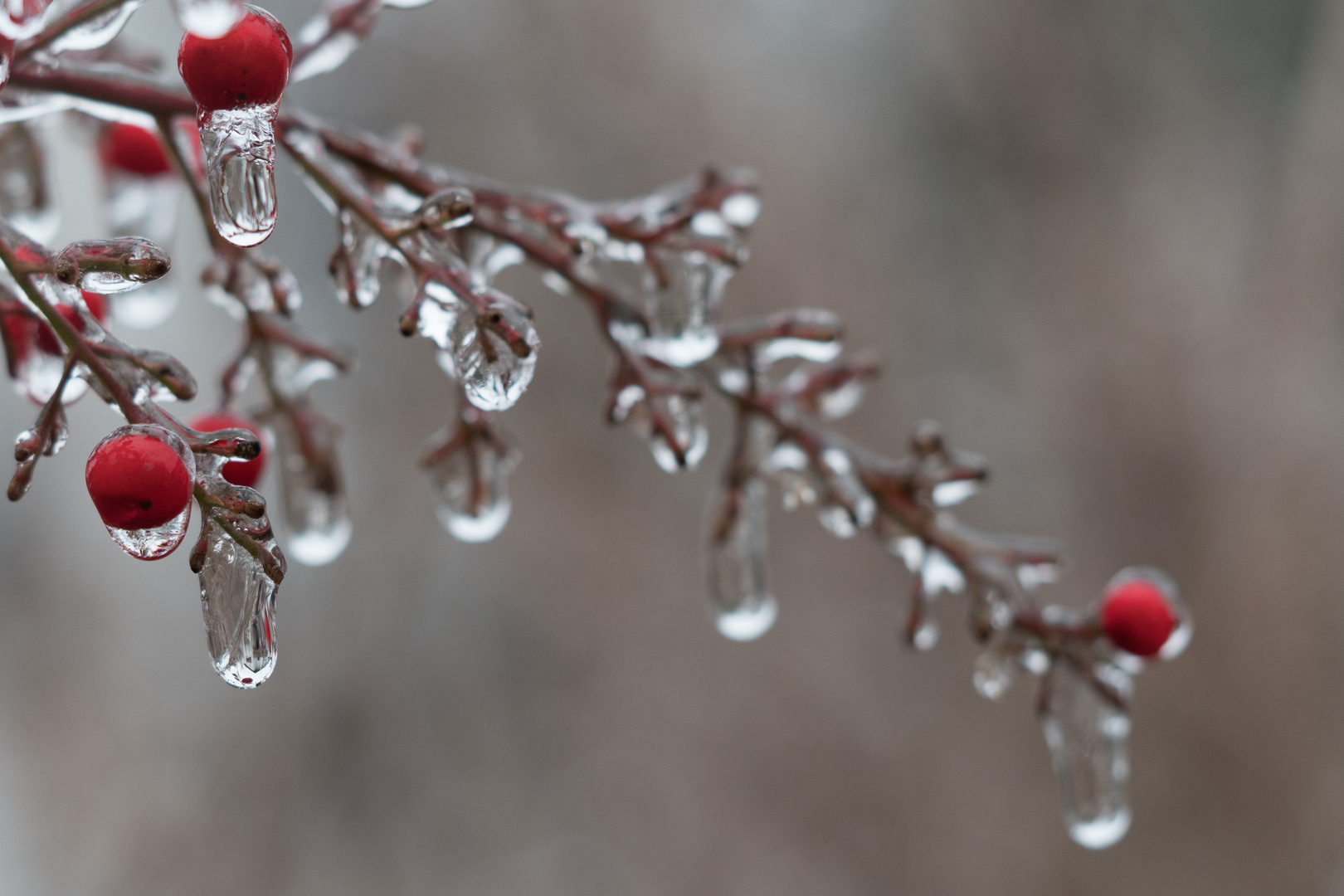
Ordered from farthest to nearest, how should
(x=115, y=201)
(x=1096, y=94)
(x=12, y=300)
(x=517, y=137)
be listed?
(x=1096, y=94) < (x=517, y=137) < (x=115, y=201) < (x=12, y=300)

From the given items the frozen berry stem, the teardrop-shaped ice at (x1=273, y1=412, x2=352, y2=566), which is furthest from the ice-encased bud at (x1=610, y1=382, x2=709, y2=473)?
the teardrop-shaped ice at (x1=273, y1=412, x2=352, y2=566)

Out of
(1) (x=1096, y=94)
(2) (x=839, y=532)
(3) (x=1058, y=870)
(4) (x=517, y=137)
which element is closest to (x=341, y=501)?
(2) (x=839, y=532)

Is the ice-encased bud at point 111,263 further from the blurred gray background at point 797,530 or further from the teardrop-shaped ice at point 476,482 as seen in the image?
the blurred gray background at point 797,530

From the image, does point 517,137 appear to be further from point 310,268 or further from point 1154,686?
point 1154,686

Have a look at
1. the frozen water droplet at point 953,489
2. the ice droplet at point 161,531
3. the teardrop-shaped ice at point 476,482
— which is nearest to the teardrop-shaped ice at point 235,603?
the ice droplet at point 161,531

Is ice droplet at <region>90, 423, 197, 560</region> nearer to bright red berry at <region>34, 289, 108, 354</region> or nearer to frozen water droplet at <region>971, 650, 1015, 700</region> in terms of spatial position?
bright red berry at <region>34, 289, 108, 354</region>

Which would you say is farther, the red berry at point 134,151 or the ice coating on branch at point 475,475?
the red berry at point 134,151
